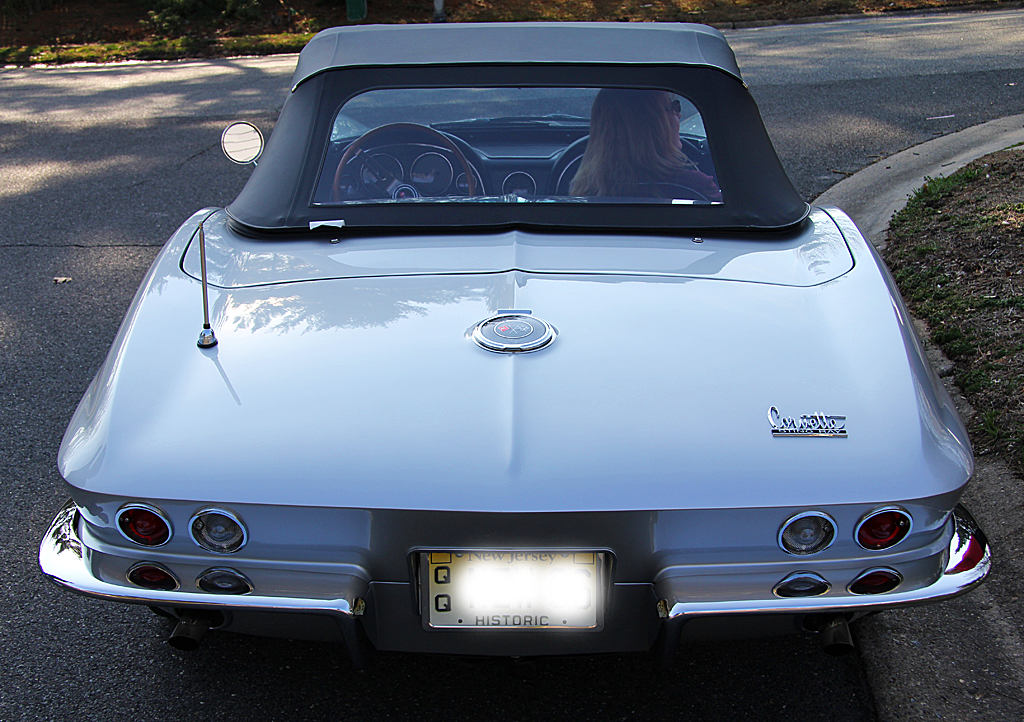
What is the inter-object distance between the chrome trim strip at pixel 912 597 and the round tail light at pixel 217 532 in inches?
33.7

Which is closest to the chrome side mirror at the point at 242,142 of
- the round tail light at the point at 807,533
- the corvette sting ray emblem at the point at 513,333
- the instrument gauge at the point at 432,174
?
the instrument gauge at the point at 432,174

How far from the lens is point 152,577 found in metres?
1.78

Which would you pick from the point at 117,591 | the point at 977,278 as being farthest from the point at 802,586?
the point at 977,278

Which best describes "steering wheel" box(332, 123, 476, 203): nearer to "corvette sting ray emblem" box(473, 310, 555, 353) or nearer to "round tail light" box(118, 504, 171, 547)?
"corvette sting ray emblem" box(473, 310, 555, 353)

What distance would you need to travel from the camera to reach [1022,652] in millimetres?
2215

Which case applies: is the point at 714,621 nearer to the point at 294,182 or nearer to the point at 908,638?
the point at 908,638

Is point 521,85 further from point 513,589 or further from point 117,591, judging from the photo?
point 117,591

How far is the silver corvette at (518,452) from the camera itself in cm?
163

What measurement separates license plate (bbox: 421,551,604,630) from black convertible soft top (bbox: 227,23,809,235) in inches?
44.1

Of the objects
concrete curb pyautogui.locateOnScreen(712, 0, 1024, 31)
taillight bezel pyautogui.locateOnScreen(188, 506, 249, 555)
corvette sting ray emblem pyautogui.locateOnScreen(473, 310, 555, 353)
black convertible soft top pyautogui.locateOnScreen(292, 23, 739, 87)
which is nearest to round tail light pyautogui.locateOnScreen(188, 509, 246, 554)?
taillight bezel pyautogui.locateOnScreen(188, 506, 249, 555)

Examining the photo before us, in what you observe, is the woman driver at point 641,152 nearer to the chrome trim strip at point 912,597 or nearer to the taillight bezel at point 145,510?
the chrome trim strip at point 912,597

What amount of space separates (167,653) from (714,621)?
59.3 inches

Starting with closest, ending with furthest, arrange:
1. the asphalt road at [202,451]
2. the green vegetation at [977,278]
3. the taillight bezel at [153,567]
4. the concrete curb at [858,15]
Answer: the taillight bezel at [153,567] < the asphalt road at [202,451] < the green vegetation at [977,278] < the concrete curb at [858,15]

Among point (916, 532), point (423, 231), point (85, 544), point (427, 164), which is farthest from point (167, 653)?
point (916, 532)
